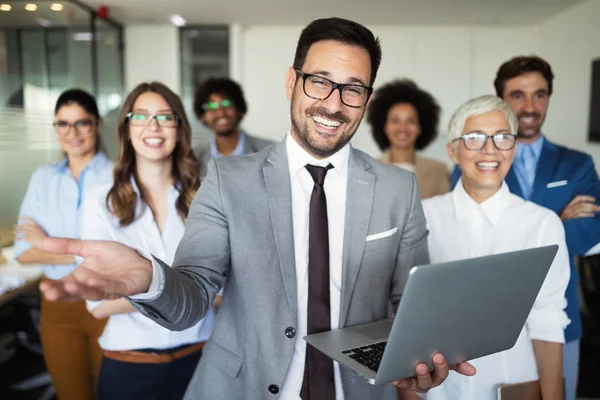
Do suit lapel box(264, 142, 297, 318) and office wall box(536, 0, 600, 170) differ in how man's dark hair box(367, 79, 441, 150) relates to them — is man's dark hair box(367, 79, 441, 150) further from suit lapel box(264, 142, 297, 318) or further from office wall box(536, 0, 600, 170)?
suit lapel box(264, 142, 297, 318)

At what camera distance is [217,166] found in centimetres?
139

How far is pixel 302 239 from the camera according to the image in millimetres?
1428

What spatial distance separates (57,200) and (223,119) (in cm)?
138

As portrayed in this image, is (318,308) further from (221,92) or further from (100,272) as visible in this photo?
(221,92)

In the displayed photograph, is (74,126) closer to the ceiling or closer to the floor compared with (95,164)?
closer to the ceiling

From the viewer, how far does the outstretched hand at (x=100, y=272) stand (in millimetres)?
853

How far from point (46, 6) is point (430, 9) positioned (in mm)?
3973

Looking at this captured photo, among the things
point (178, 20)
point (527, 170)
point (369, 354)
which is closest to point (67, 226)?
point (369, 354)

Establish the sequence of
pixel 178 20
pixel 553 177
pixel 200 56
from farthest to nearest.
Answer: pixel 200 56 → pixel 178 20 → pixel 553 177

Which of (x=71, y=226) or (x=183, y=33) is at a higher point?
(x=183, y=33)

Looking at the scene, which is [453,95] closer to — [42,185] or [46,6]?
[46,6]

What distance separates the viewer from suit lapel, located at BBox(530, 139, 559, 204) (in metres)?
2.12

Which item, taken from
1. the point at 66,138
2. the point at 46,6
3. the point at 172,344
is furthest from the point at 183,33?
the point at 172,344

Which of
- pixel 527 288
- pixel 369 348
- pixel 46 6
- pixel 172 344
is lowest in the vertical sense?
pixel 172 344
